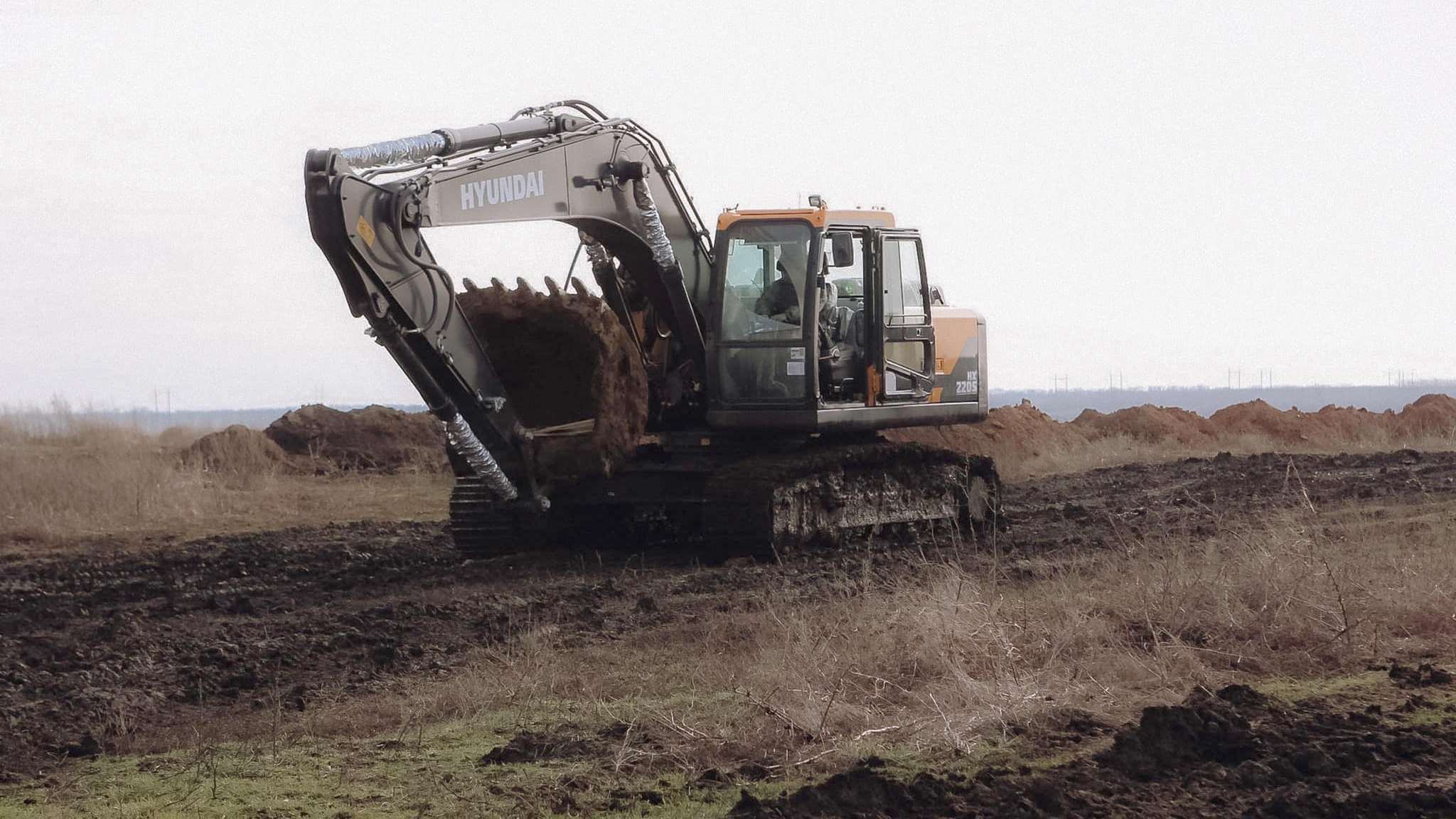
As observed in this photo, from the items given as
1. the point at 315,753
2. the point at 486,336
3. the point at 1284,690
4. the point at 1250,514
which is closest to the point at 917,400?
the point at 1250,514

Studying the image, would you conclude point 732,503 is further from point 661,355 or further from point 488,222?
point 488,222

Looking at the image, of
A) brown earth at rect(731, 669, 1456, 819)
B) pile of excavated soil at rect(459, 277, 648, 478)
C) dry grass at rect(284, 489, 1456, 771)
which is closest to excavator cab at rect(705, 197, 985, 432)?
pile of excavated soil at rect(459, 277, 648, 478)

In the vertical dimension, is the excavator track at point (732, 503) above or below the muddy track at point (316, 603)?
above

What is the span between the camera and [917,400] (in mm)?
15039

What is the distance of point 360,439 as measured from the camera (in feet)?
90.3

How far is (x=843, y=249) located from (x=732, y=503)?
8.10 ft

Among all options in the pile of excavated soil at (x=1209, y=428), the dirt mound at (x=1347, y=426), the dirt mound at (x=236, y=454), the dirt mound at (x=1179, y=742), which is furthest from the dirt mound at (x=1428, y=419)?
the dirt mound at (x=1179, y=742)

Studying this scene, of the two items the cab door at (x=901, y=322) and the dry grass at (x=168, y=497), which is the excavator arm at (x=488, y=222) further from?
the dry grass at (x=168, y=497)

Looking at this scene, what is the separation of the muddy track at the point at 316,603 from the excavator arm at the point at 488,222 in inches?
56.5

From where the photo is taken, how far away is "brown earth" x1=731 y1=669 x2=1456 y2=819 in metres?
5.55

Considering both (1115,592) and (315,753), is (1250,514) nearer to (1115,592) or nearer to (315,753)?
(1115,592)

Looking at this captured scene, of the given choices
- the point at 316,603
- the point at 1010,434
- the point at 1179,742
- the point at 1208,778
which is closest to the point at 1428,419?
the point at 1010,434

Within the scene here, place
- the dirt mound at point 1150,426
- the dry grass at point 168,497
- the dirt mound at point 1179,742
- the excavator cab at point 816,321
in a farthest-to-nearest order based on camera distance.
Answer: the dirt mound at point 1150,426 < the dry grass at point 168,497 < the excavator cab at point 816,321 < the dirt mound at point 1179,742

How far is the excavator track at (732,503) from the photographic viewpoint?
13.2 meters
